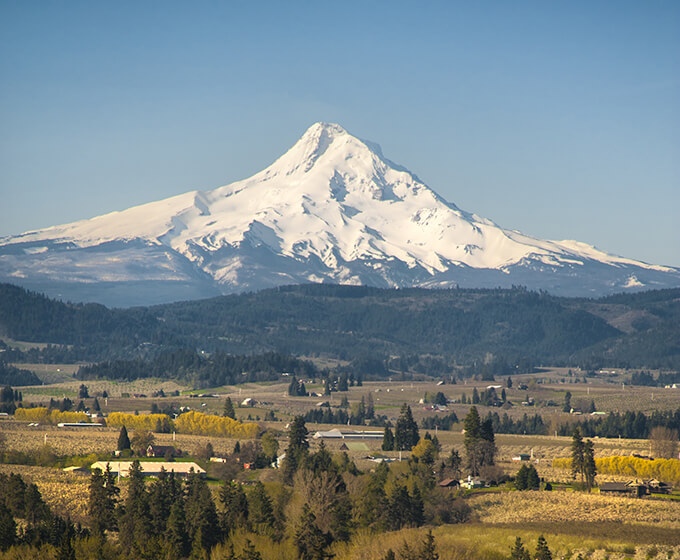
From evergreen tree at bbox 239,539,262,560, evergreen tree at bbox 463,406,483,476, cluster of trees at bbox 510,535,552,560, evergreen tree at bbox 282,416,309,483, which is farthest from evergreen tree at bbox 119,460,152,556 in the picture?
evergreen tree at bbox 463,406,483,476

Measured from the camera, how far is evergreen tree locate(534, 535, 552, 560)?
309 ft

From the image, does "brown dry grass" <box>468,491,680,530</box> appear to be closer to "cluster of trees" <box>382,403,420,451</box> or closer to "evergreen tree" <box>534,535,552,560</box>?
"evergreen tree" <box>534,535,552,560</box>

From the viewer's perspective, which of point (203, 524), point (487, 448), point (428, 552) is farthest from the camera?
point (487, 448)

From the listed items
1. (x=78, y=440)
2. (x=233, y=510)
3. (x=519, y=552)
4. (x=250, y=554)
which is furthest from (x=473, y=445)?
(x=250, y=554)

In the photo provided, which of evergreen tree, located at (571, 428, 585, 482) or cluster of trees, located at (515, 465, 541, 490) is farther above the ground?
evergreen tree, located at (571, 428, 585, 482)

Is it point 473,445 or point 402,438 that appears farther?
point 402,438

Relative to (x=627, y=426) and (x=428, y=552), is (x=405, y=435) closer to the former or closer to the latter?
(x=627, y=426)

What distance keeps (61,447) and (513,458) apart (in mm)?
54955

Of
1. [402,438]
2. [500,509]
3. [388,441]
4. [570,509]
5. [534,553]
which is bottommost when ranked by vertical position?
[534,553]

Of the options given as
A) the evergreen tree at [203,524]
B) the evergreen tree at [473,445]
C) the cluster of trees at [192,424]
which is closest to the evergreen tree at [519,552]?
the evergreen tree at [203,524]

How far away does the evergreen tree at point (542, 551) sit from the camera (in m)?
94.2

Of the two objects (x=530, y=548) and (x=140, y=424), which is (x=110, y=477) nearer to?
(x=530, y=548)

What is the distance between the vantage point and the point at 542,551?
95250 millimetres

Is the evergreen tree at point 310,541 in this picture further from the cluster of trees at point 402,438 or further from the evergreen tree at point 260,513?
the cluster of trees at point 402,438
